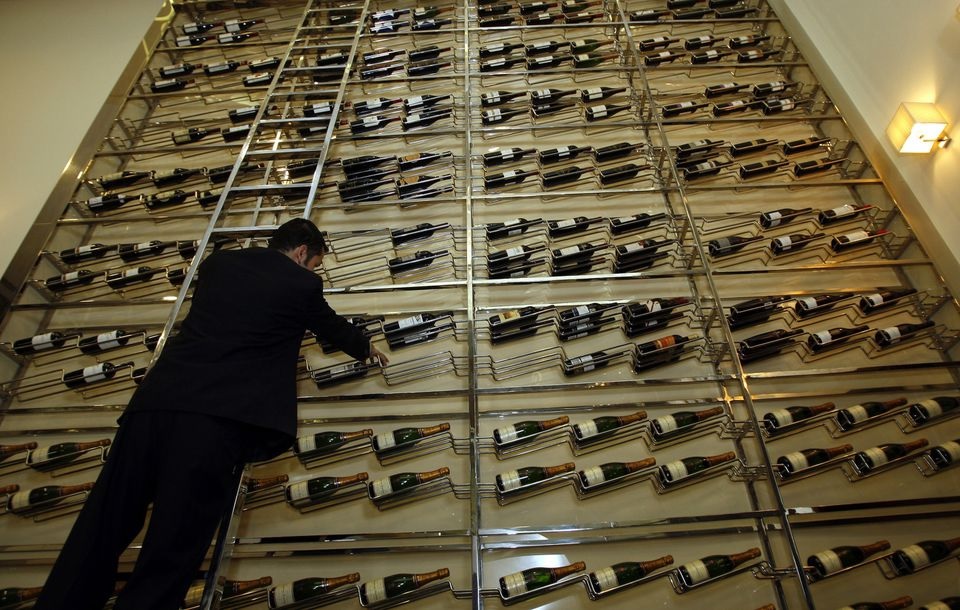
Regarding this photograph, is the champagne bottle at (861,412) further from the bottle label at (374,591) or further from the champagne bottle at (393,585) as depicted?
the bottle label at (374,591)

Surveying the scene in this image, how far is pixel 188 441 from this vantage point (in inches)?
53.0

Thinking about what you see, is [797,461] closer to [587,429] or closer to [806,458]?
[806,458]

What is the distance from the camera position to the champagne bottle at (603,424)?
1890 millimetres

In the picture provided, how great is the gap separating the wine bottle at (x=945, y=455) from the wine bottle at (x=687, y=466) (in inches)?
25.5

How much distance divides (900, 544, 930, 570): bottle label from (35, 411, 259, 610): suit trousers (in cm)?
199

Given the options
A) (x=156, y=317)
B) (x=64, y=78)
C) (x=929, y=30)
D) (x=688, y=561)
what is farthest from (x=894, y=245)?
(x=64, y=78)

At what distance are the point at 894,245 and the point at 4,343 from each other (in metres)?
3.76

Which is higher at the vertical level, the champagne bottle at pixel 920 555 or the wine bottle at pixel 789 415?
the wine bottle at pixel 789 415

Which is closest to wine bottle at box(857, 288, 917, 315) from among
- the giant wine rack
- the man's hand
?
the giant wine rack

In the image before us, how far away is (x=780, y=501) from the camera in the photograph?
168 cm

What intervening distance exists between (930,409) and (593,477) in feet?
3.96

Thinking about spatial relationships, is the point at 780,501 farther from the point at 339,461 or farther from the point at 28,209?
the point at 28,209

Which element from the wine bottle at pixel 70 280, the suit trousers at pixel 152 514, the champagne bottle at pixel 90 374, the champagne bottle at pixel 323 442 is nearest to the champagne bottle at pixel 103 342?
→ the champagne bottle at pixel 90 374

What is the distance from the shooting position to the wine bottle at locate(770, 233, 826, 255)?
235 cm
